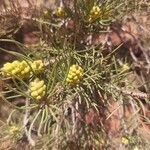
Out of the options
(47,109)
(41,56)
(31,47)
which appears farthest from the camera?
(31,47)

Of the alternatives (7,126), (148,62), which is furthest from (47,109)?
(148,62)

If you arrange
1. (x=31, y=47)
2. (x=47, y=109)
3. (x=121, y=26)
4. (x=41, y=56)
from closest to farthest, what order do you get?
(x=47, y=109) → (x=41, y=56) → (x=31, y=47) → (x=121, y=26)

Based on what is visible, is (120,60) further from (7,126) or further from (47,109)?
(47,109)

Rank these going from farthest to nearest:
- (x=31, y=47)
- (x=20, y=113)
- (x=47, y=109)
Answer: (x=20, y=113), (x=31, y=47), (x=47, y=109)

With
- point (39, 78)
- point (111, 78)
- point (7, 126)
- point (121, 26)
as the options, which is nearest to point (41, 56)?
point (39, 78)

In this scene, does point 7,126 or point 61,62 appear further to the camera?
point 7,126

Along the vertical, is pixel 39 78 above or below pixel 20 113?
below

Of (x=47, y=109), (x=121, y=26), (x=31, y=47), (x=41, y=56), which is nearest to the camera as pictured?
(x=47, y=109)

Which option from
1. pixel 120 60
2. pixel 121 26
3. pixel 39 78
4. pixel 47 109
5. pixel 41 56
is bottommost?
pixel 47 109

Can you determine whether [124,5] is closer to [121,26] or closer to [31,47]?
[121,26]
